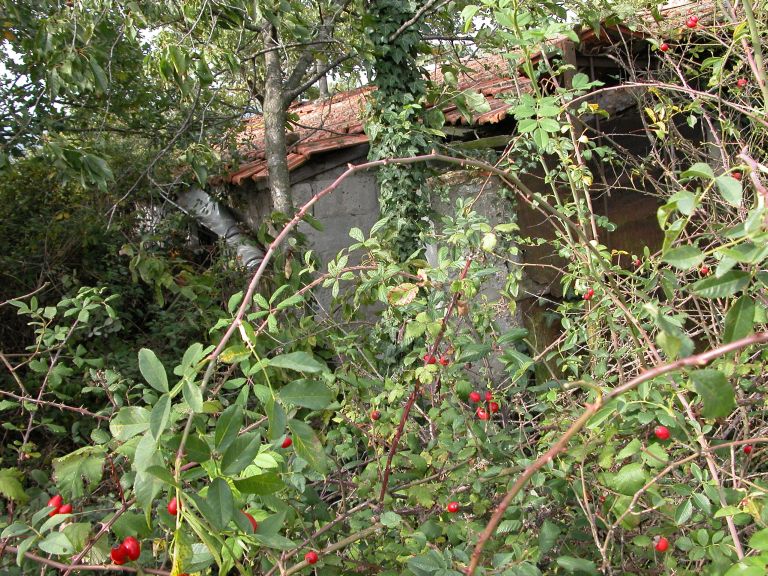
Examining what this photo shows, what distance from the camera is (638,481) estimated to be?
4.71 feet

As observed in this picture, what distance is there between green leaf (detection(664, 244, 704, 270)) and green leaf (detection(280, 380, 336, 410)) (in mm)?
559

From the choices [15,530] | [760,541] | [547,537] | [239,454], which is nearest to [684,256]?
[760,541]

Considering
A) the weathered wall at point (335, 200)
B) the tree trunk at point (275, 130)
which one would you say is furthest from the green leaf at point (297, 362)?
the weathered wall at point (335, 200)

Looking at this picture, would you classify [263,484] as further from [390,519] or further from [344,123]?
[344,123]

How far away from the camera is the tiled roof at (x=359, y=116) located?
5414 mm

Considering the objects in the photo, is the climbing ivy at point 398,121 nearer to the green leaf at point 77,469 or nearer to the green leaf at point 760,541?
the green leaf at point 77,469

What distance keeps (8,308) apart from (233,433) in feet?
16.1

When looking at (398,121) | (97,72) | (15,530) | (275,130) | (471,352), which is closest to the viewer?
(15,530)

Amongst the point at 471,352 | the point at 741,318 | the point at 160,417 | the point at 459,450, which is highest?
the point at 160,417

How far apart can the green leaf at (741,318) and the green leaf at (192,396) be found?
2.46 feet

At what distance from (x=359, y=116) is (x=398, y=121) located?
182 centimetres

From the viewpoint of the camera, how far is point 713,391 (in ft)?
2.80

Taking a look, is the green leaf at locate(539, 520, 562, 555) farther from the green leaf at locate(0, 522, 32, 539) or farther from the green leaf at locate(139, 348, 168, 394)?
the green leaf at locate(0, 522, 32, 539)

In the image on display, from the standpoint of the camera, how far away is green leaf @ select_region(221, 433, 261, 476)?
105 cm
